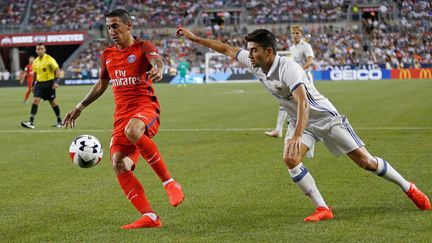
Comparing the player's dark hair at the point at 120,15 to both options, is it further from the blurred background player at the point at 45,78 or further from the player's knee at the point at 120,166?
the blurred background player at the point at 45,78

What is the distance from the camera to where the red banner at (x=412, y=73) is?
55.6 meters

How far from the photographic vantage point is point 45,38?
64.6 meters

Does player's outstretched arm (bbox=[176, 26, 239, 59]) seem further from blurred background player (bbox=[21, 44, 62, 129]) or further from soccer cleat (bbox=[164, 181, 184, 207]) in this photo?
blurred background player (bbox=[21, 44, 62, 129])

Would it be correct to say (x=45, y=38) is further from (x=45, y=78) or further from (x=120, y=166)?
(x=120, y=166)

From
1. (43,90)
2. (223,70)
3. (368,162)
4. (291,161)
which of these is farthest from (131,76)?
(223,70)

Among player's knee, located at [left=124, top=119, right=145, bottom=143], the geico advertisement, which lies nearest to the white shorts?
player's knee, located at [left=124, top=119, right=145, bottom=143]

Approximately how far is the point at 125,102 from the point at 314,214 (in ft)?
7.24

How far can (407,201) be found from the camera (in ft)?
26.8

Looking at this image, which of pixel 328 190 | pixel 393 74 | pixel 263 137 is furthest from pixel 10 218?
pixel 393 74

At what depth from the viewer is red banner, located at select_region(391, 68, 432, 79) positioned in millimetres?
55562

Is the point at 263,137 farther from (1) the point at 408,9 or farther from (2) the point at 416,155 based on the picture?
(1) the point at 408,9

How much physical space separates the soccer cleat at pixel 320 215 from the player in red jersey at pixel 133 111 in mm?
1282

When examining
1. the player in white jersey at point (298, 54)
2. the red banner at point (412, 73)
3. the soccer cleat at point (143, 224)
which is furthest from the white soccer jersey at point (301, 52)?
the red banner at point (412, 73)

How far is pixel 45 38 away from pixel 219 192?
57970mm
